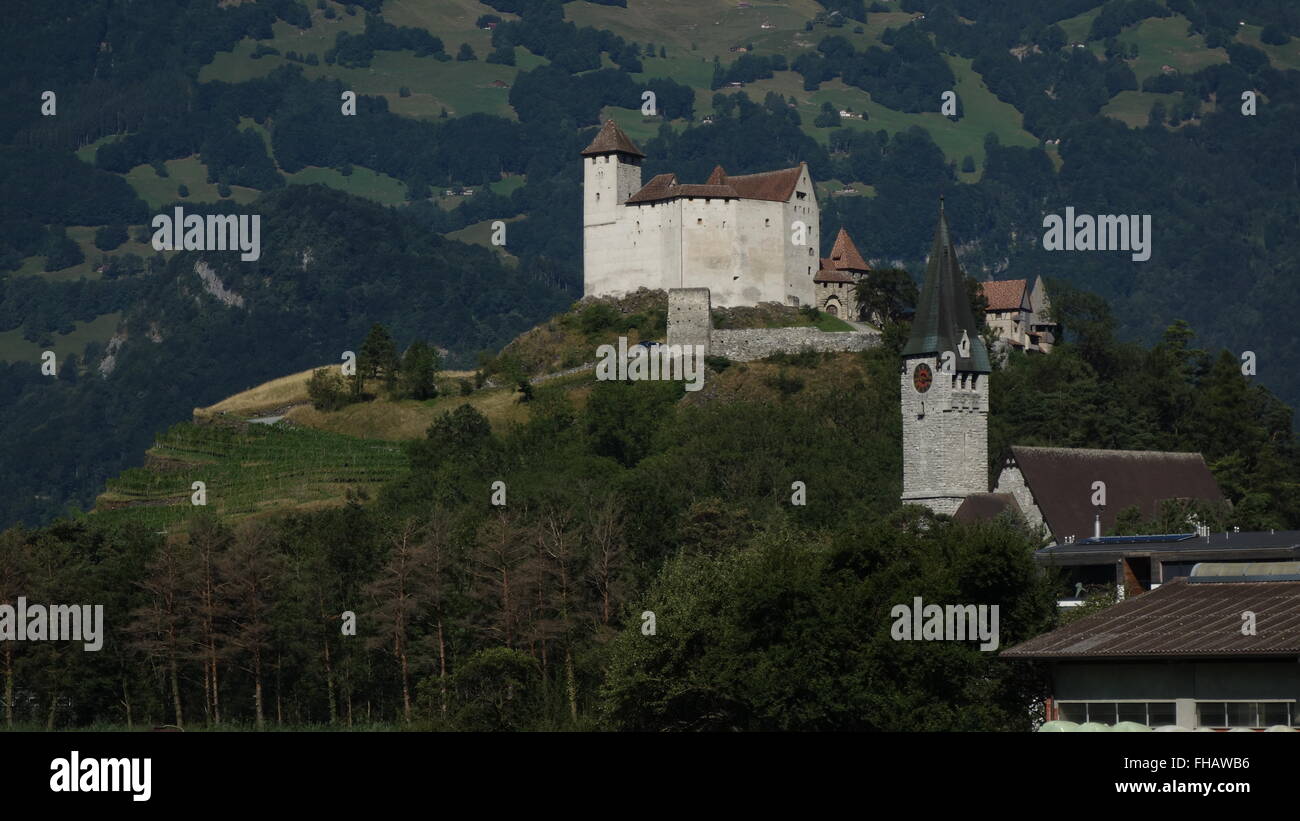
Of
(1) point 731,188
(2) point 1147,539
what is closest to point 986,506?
(2) point 1147,539

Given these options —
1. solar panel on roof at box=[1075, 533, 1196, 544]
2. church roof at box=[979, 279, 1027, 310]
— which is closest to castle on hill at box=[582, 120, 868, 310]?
church roof at box=[979, 279, 1027, 310]

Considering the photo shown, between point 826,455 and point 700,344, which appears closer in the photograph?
point 826,455

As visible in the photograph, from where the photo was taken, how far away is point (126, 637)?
7881cm

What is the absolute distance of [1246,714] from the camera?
48000 millimetres

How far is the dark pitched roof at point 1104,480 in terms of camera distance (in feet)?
289

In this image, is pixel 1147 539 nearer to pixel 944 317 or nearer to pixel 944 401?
pixel 944 401

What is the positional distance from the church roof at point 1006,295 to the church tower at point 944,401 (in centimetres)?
3279

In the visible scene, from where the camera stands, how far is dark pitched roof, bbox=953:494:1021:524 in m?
85.9

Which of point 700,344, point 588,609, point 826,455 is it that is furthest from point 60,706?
point 700,344

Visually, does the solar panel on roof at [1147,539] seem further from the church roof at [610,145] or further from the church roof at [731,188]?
the church roof at [610,145]

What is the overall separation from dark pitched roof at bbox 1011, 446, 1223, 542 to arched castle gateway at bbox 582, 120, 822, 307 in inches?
1334

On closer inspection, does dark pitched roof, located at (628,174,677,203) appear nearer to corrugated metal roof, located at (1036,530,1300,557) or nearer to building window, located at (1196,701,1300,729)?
corrugated metal roof, located at (1036,530,1300,557)
